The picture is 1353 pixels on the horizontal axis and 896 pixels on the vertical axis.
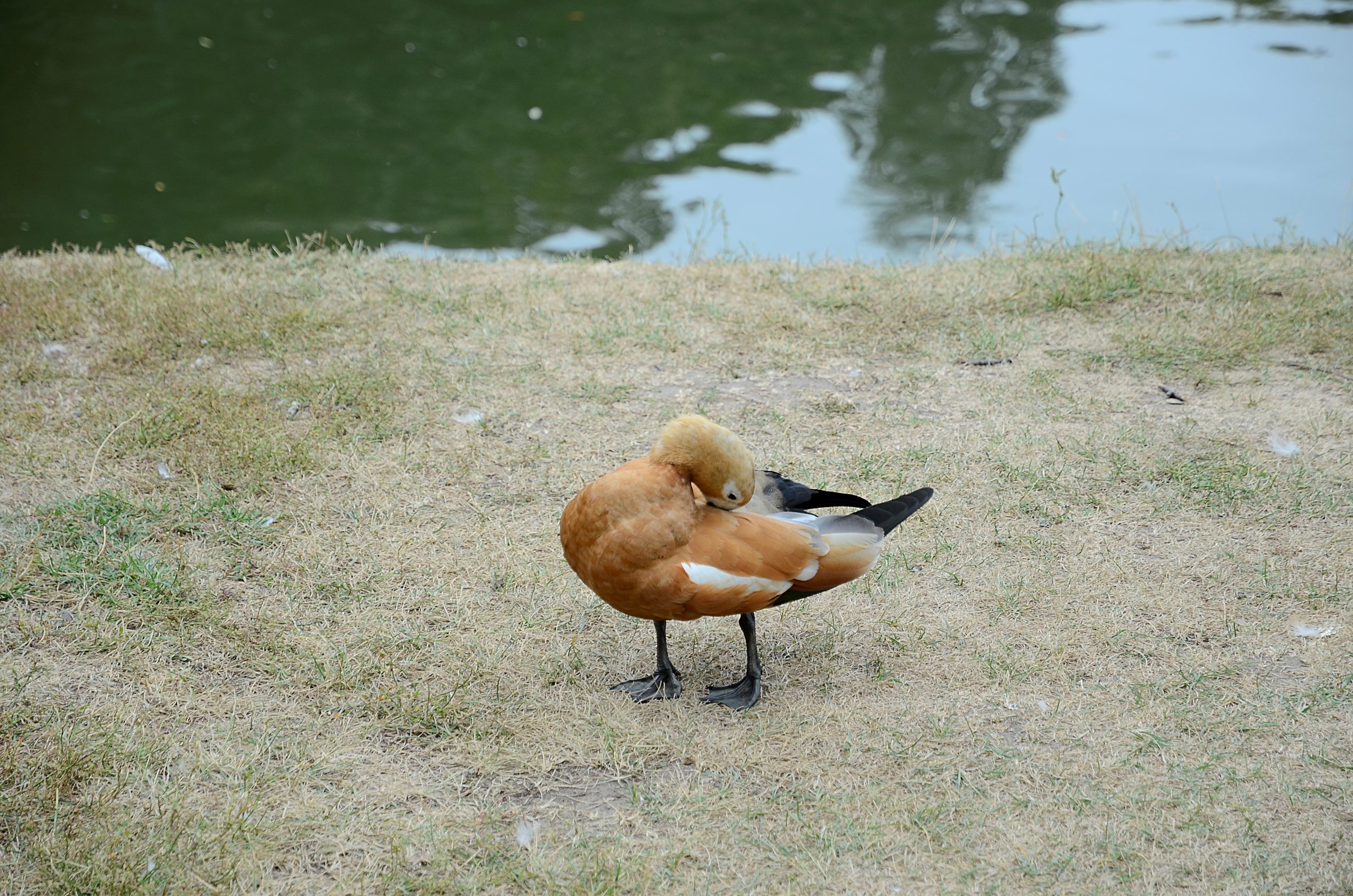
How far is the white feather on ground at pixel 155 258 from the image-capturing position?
554 centimetres

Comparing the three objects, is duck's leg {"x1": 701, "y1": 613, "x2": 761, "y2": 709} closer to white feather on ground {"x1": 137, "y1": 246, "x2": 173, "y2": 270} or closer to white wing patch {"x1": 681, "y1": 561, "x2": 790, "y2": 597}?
white wing patch {"x1": 681, "y1": 561, "x2": 790, "y2": 597}

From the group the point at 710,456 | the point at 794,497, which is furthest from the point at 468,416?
the point at 710,456

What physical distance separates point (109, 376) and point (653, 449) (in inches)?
116

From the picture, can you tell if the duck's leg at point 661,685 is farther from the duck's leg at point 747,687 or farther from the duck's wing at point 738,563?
the duck's wing at point 738,563

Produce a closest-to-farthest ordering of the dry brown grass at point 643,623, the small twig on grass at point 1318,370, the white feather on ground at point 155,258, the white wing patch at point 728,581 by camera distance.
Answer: the dry brown grass at point 643,623, the white wing patch at point 728,581, the small twig on grass at point 1318,370, the white feather on ground at point 155,258

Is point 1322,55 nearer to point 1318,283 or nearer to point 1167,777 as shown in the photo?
point 1318,283

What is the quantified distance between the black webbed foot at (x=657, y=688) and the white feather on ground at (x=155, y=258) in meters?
3.88

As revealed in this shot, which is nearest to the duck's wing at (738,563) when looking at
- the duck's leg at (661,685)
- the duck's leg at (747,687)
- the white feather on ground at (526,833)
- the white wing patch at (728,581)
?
the white wing patch at (728,581)

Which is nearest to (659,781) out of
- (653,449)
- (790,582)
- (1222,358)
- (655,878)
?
(655,878)

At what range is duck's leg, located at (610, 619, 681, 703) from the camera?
2.98 m

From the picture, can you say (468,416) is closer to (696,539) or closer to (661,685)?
(661,685)

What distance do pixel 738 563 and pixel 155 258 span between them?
4.33m

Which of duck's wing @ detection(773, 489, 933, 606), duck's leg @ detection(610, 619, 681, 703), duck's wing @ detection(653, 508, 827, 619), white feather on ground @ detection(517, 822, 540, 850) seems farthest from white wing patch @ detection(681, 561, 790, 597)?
white feather on ground @ detection(517, 822, 540, 850)

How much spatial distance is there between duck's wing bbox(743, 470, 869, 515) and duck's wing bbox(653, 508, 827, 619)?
0.22 m
